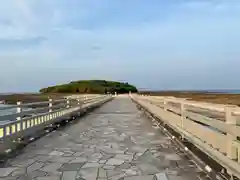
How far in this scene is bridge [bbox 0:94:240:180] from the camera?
5.15 meters

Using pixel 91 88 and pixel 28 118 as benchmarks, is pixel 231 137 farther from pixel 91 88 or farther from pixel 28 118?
pixel 91 88

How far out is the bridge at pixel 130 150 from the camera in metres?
5.15

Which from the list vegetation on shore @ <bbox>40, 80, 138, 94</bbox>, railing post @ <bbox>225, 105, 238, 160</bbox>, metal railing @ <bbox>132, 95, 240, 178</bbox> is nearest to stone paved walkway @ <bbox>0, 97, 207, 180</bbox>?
metal railing @ <bbox>132, 95, 240, 178</bbox>

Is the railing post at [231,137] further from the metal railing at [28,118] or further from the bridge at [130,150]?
the metal railing at [28,118]

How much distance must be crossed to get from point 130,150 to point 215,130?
7.12 feet

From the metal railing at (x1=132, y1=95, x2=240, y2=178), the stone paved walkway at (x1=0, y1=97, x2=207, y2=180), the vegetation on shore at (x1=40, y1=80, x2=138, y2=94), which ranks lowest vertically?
the stone paved walkway at (x1=0, y1=97, x2=207, y2=180)

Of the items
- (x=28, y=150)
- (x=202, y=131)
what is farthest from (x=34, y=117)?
(x=202, y=131)

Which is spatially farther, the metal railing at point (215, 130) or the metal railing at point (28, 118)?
the metal railing at point (28, 118)

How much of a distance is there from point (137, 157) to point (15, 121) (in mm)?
3224

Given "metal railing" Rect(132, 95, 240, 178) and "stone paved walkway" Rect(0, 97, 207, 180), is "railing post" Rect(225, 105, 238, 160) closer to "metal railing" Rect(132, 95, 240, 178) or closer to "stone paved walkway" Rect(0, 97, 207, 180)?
"metal railing" Rect(132, 95, 240, 178)

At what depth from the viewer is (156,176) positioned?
523 cm

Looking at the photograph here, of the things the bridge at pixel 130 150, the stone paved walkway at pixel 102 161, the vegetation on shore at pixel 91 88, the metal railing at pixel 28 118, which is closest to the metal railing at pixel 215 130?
the bridge at pixel 130 150

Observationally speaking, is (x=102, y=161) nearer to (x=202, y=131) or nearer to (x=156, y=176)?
(x=156, y=176)

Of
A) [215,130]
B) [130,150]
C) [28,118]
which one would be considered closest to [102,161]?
[130,150]
